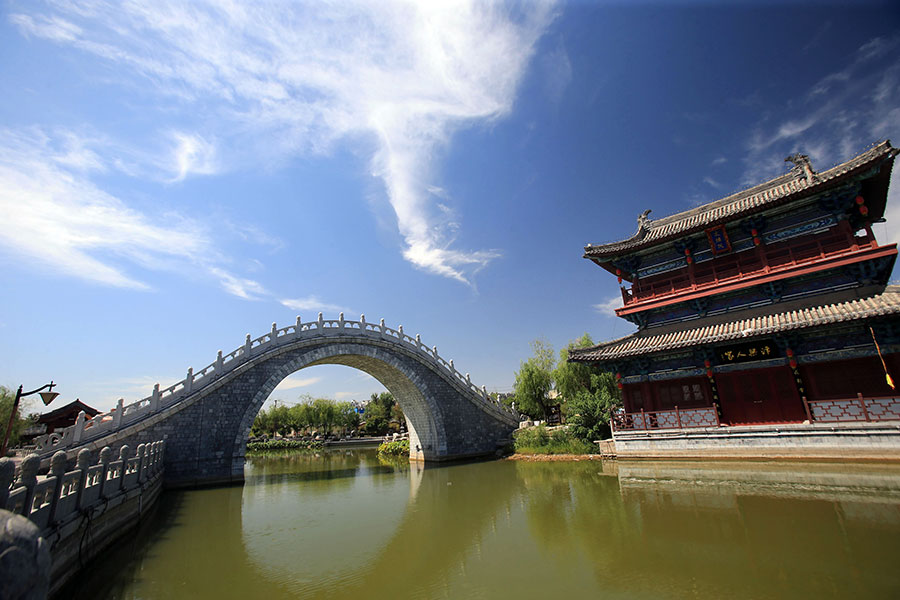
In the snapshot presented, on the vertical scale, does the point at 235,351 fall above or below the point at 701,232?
below

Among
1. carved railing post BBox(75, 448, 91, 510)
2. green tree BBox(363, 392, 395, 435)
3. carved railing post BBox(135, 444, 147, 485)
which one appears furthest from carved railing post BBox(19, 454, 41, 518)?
green tree BBox(363, 392, 395, 435)

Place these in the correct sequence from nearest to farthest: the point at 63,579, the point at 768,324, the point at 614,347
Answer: the point at 63,579, the point at 768,324, the point at 614,347

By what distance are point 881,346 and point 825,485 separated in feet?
13.0

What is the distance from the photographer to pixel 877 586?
419 centimetres

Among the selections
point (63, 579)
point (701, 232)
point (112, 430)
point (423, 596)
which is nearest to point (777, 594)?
point (423, 596)

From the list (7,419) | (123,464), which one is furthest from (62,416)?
(123,464)

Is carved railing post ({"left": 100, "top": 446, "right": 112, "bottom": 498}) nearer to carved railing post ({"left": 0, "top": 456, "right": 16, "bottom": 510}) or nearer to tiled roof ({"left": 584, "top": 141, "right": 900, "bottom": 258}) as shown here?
carved railing post ({"left": 0, "top": 456, "right": 16, "bottom": 510})

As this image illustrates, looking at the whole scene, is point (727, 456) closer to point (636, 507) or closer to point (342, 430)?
point (636, 507)

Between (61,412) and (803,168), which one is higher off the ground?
(803,168)

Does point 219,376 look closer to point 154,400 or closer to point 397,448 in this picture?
point 154,400

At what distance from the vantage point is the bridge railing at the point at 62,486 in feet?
Answer: 14.2

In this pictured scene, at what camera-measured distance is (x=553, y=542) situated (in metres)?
6.62

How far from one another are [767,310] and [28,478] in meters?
16.2

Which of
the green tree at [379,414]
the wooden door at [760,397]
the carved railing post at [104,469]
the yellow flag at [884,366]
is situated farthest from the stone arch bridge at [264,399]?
the green tree at [379,414]
